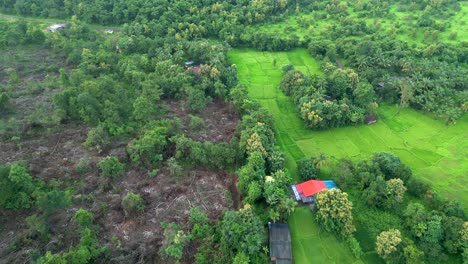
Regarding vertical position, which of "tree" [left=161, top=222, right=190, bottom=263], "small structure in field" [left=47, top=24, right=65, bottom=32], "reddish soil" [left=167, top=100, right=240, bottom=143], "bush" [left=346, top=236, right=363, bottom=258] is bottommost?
"bush" [left=346, top=236, right=363, bottom=258]

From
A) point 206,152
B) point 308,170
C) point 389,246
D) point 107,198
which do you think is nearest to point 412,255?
point 389,246

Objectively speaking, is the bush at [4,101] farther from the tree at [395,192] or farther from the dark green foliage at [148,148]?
the tree at [395,192]

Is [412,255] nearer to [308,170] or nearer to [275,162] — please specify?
[308,170]

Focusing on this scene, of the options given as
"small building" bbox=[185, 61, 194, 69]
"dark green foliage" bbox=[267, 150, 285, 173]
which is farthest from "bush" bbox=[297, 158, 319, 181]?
"small building" bbox=[185, 61, 194, 69]

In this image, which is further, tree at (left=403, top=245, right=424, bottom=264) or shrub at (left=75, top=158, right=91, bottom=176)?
shrub at (left=75, top=158, right=91, bottom=176)

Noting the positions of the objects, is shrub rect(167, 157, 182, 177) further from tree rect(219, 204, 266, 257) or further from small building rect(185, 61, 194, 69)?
small building rect(185, 61, 194, 69)

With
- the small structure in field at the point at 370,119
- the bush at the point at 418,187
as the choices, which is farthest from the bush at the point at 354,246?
the small structure in field at the point at 370,119
